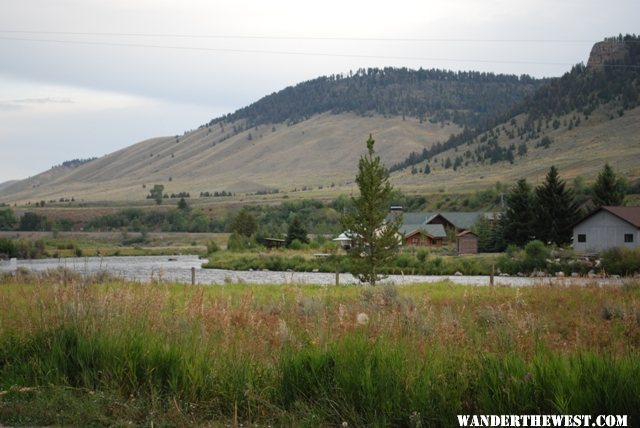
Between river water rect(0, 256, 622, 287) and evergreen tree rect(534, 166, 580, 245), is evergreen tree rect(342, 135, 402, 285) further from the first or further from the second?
evergreen tree rect(534, 166, 580, 245)

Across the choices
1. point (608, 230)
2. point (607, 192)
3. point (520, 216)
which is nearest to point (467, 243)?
point (520, 216)

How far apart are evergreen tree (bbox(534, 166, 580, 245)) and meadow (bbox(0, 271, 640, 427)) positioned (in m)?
55.8

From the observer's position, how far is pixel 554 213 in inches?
2532

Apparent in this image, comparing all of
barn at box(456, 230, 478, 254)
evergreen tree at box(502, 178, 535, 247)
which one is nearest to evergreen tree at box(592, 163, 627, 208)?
evergreen tree at box(502, 178, 535, 247)

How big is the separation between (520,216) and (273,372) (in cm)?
6059

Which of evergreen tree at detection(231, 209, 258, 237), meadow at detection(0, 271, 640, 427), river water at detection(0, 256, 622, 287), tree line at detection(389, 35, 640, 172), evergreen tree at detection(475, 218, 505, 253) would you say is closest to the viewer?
meadow at detection(0, 271, 640, 427)

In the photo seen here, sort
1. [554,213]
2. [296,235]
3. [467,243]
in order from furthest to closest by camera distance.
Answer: [296,235]
[467,243]
[554,213]

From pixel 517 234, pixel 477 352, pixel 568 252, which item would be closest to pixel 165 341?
pixel 477 352

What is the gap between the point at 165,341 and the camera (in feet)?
27.8

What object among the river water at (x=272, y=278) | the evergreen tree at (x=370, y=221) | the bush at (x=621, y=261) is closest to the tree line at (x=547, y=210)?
the bush at (x=621, y=261)

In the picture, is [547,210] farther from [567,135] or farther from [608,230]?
[567,135]

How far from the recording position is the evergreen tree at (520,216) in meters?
64.4

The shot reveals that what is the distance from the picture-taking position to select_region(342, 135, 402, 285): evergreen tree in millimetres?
30797

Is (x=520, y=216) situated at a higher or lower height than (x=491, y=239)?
higher
